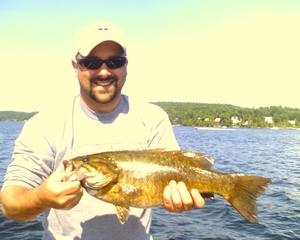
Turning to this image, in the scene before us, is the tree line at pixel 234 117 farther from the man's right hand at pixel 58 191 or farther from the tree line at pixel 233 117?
the man's right hand at pixel 58 191

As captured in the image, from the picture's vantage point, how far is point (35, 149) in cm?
423

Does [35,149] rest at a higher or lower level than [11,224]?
higher

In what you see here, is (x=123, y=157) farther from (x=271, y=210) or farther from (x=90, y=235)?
(x=271, y=210)

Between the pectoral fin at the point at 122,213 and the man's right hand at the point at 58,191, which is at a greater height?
the man's right hand at the point at 58,191

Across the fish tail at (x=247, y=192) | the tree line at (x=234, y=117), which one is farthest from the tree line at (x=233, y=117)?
the fish tail at (x=247, y=192)

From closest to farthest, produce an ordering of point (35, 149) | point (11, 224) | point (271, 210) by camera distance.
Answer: point (35, 149) → point (11, 224) → point (271, 210)

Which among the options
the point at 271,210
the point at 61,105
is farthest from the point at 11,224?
the point at 61,105

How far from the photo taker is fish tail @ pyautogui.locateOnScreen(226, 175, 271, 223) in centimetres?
450

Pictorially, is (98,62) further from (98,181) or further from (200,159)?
(200,159)

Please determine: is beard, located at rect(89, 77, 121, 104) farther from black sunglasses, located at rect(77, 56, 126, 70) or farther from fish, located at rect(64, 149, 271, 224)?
fish, located at rect(64, 149, 271, 224)

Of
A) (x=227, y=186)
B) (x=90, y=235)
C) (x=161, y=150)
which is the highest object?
(x=161, y=150)

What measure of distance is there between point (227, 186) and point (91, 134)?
147 cm

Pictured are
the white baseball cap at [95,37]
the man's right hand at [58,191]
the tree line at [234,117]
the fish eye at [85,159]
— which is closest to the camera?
the man's right hand at [58,191]

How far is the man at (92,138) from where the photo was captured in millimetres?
4156
